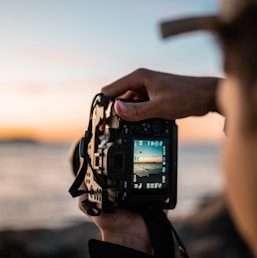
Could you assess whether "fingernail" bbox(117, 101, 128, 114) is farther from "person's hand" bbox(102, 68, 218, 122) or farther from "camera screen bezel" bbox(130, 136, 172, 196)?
"camera screen bezel" bbox(130, 136, 172, 196)

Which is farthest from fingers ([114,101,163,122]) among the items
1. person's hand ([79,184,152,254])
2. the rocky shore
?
the rocky shore

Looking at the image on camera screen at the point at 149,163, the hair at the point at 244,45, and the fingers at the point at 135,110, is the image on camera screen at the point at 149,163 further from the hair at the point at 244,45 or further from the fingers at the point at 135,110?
the hair at the point at 244,45

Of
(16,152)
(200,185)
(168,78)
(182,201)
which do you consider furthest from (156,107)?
(16,152)

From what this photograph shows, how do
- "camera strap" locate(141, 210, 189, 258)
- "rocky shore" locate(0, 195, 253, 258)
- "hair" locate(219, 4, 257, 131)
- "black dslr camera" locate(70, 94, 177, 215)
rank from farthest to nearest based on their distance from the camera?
1. "rocky shore" locate(0, 195, 253, 258)
2. "black dslr camera" locate(70, 94, 177, 215)
3. "camera strap" locate(141, 210, 189, 258)
4. "hair" locate(219, 4, 257, 131)

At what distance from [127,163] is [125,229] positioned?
0.63ft

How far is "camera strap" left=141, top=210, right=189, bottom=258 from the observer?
6.29 feet

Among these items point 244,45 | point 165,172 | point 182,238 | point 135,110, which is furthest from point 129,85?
point 182,238

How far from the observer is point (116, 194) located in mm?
2045

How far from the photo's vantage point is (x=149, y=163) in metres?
2.05

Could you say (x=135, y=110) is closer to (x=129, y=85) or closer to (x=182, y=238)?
(x=129, y=85)

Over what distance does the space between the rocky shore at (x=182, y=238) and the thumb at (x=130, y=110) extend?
7408mm

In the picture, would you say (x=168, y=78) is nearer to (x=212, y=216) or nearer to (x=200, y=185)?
(x=212, y=216)

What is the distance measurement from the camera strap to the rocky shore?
7248 mm

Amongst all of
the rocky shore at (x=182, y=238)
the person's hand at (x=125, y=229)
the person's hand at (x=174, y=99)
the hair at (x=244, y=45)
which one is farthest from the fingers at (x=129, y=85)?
the rocky shore at (x=182, y=238)
